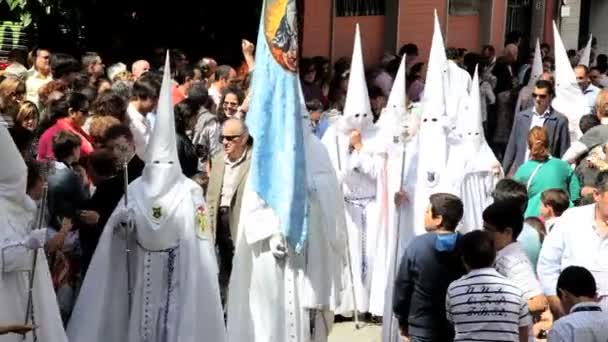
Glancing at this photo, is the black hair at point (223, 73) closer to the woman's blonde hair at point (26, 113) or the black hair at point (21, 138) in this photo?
the woman's blonde hair at point (26, 113)

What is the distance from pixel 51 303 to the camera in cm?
765

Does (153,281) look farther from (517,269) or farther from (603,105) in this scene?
(603,105)

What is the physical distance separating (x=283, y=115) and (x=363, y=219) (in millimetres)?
2704

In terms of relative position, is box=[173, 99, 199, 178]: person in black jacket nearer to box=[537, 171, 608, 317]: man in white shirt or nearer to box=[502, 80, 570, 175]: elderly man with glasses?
box=[537, 171, 608, 317]: man in white shirt

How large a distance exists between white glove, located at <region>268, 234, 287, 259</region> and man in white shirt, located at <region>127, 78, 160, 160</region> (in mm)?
1999

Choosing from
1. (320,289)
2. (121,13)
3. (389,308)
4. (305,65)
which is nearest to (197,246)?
(320,289)

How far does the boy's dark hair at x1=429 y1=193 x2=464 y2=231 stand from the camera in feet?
25.3

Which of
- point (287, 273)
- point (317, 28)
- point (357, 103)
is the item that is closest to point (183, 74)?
point (357, 103)

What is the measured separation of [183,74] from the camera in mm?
13164

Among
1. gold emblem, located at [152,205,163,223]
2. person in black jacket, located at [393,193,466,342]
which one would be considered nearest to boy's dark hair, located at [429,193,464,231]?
person in black jacket, located at [393,193,466,342]

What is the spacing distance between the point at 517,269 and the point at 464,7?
15.2 meters

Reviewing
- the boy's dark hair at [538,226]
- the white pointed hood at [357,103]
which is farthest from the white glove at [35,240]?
the white pointed hood at [357,103]

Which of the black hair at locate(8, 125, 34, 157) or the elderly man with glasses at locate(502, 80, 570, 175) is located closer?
the black hair at locate(8, 125, 34, 157)

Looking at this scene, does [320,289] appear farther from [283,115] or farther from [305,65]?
[305,65]
